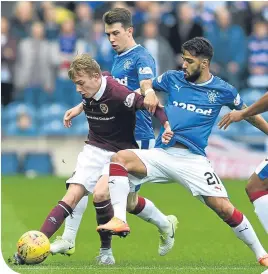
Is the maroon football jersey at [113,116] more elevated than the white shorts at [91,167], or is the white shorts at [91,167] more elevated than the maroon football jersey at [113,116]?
the maroon football jersey at [113,116]

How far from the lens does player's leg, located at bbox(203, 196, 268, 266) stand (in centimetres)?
955

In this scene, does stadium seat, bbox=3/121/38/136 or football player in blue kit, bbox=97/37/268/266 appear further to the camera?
stadium seat, bbox=3/121/38/136

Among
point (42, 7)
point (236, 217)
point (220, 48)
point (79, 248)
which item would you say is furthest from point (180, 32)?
point (236, 217)

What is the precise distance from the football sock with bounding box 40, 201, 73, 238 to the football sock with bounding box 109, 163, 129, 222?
0.54m

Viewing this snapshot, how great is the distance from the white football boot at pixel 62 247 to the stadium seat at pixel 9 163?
436 inches

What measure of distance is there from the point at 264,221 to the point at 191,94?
4.47ft

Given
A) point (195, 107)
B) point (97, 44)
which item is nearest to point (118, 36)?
point (195, 107)

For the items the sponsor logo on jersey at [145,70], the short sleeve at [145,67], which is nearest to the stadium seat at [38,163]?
the short sleeve at [145,67]

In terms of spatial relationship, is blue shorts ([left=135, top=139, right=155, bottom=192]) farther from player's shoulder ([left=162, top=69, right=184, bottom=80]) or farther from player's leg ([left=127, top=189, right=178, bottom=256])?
player's shoulder ([left=162, top=69, right=184, bottom=80])

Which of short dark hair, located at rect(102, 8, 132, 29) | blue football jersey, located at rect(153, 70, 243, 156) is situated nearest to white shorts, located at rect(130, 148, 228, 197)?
blue football jersey, located at rect(153, 70, 243, 156)

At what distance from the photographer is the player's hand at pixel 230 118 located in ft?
29.6

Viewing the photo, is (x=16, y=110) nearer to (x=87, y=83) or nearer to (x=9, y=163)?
(x=9, y=163)

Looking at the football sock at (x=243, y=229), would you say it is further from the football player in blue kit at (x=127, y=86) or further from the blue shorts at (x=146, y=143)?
the blue shorts at (x=146, y=143)

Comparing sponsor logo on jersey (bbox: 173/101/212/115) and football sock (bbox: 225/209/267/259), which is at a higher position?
sponsor logo on jersey (bbox: 173/101/212/115)
